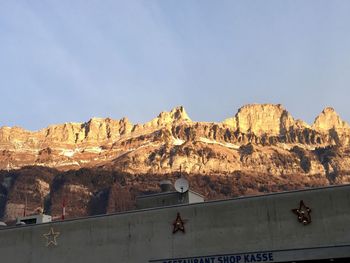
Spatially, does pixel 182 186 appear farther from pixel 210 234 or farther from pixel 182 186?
pixel 210 234

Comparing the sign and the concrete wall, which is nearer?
the concrete wall

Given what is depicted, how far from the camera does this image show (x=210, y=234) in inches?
1460

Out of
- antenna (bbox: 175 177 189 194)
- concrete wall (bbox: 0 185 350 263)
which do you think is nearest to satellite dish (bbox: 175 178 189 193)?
antenna (bbox: 175 177 189 194)

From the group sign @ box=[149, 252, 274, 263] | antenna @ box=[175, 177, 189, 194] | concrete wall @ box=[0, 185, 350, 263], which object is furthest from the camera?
antenna @ box=[175, 177, 189, 194]

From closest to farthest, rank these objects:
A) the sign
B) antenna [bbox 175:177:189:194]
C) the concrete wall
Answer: the concrete wall < the sign < antenna [bbox 175:177:189:194]

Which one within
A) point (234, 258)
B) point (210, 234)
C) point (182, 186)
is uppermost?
point (182, 186)

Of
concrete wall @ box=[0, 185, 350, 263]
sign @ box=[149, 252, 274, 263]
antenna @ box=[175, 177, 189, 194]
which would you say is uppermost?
antenna @ box=[175, 177, 189, 194]

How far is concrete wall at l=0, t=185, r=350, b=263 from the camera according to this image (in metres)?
33.3

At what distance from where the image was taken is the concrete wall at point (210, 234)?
33.3 meters

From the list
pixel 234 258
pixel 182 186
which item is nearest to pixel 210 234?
pixel 234 258

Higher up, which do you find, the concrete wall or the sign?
the concrete wall

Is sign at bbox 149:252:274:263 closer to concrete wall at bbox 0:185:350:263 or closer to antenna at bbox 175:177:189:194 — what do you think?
concrete wall at bbox 0:185:350:263

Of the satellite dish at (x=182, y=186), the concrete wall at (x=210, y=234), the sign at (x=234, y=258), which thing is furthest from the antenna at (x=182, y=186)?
the sign at (x=234, y=258)

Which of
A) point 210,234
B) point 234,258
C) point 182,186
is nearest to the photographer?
point 234,258
